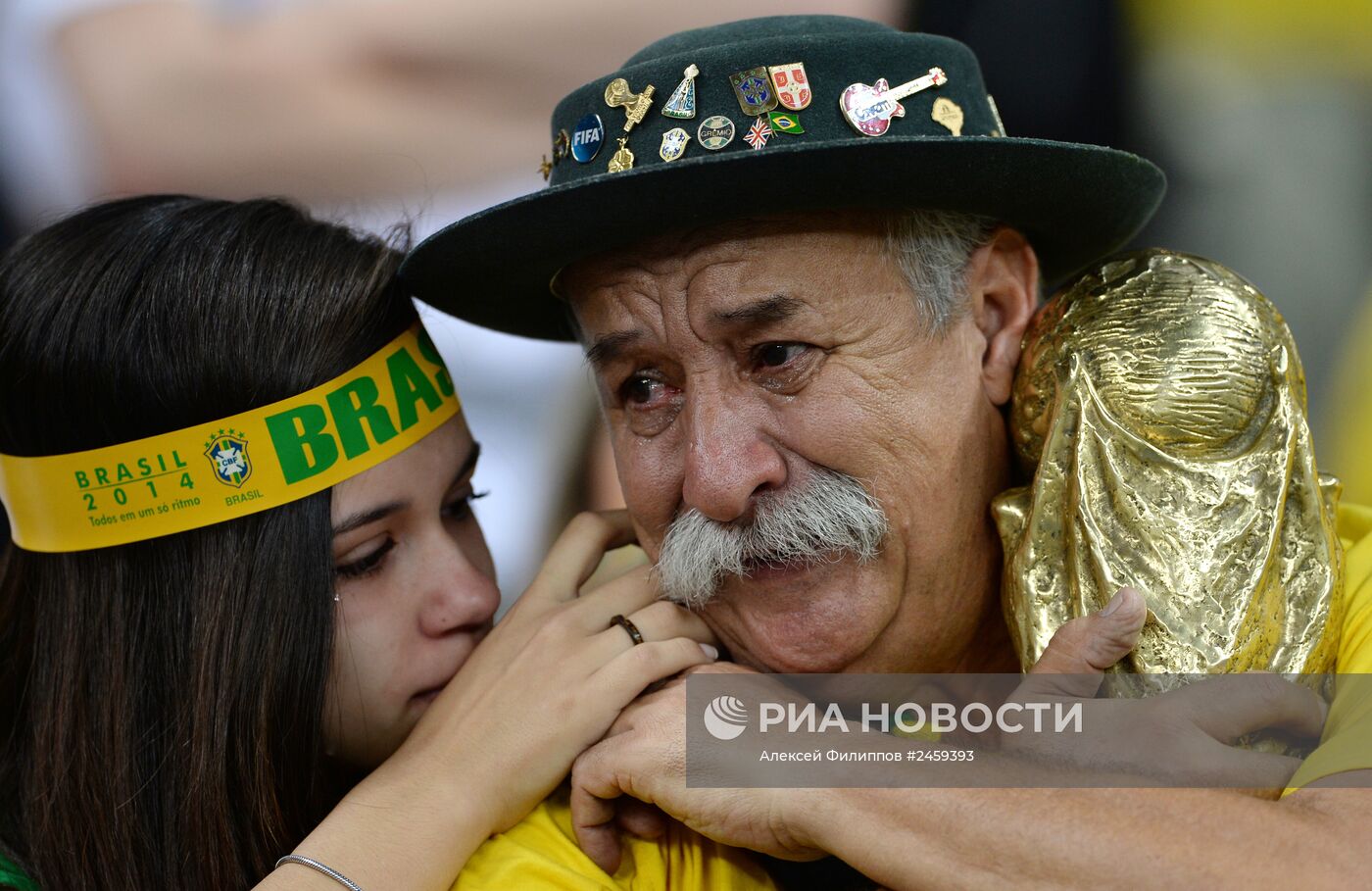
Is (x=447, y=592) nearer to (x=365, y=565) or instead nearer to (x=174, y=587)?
(x=365, y=565)

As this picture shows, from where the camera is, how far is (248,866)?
2.21 metres

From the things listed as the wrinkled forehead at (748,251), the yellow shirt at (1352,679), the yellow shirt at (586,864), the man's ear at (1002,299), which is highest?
the wrinkled forehead at (748,251)

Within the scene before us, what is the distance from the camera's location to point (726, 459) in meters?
2.00

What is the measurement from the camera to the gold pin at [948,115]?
206cm

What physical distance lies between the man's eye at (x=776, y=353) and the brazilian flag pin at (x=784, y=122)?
0.36 meters

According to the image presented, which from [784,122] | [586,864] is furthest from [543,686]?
[784,122]

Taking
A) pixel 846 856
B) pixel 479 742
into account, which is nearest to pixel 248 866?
pixel 479 742

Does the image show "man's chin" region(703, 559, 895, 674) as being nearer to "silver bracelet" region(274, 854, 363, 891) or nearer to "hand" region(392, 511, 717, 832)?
"hand" region(392, 511, 717, 832)

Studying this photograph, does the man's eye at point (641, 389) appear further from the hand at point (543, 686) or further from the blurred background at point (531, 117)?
the blurred background at point (531, 117)

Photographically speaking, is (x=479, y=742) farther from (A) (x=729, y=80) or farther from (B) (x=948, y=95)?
(B) (x=948, y=95)

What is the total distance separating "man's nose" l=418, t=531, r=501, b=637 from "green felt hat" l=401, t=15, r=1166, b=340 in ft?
1.90

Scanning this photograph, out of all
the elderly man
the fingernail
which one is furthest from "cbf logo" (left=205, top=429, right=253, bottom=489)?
the fingernail

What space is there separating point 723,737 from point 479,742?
447mm

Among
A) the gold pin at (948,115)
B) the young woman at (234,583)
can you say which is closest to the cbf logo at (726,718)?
the young woman at (234,583)
